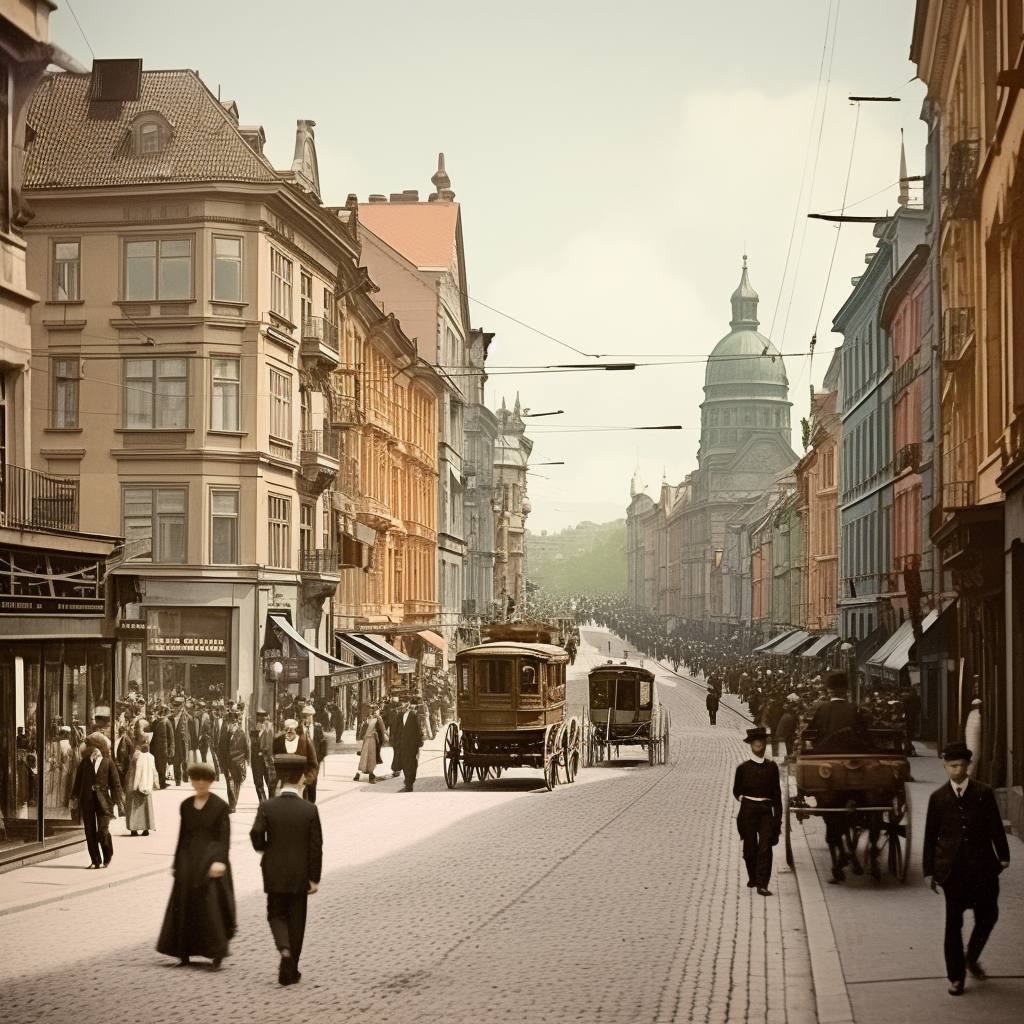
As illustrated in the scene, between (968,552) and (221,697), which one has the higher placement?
(968,552)

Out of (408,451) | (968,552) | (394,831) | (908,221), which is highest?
(908,221)

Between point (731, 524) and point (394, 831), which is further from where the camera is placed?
point (731, 524)

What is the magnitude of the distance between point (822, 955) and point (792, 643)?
66.0 meters

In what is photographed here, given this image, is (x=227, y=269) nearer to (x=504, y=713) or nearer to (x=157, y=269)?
(x=157, y=269)

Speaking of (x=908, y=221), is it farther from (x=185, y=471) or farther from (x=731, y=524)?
(x=731, y=524)

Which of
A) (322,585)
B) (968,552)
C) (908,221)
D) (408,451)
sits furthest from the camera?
(408,451)

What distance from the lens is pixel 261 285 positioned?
40.1 meters

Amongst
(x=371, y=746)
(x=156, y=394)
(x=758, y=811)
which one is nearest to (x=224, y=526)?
(x=156, y=394)

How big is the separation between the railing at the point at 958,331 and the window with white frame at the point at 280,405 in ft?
52.7

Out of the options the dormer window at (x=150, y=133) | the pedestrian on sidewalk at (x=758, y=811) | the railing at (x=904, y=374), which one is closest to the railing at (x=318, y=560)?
the dormer window at (x=150, y=133)

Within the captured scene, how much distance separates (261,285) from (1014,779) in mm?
23770

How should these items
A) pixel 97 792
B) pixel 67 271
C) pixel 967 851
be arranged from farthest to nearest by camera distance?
pixel 67 271
pixel 97 792
pixel 967 851

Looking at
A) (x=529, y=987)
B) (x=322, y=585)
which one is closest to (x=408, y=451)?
(x=322, y=585)

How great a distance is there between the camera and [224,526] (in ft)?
130
